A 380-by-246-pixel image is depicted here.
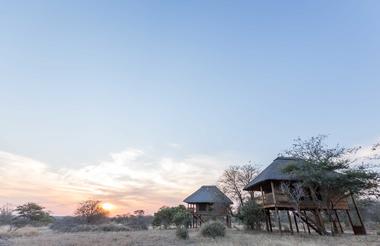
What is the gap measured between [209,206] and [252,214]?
45.3 ft

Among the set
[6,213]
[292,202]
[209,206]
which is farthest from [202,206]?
[6,213]

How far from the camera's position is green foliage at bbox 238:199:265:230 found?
2903 cm

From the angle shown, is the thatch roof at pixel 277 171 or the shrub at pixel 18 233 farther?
the shrub at pixel 18 233

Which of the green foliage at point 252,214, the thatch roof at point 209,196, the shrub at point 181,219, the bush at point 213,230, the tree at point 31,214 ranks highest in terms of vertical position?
the thatch roof at point 209,196

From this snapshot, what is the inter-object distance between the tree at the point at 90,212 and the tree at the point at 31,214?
6.89 meters

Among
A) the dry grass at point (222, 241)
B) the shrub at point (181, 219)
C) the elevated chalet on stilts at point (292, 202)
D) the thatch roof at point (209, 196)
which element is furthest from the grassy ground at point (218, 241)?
the thatch roof at point (209, 196)

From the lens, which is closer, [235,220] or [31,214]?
[235,220]

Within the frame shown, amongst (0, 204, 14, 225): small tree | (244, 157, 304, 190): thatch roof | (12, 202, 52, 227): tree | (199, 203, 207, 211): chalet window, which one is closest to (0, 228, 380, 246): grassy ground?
(244, 157, 304, 190): thatch roof

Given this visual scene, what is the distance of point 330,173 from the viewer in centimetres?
2339

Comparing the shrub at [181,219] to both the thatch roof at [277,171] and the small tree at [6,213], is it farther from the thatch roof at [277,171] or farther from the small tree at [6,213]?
the small tree at [6,213]

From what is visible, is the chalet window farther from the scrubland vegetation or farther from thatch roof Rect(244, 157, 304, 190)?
thatch roof Rect(244, 157, 304, 190)

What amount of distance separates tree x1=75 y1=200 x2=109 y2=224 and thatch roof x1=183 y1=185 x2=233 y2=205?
20998mm

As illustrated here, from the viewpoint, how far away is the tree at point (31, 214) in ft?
151

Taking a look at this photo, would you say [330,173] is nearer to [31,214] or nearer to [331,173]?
[331,173]
